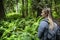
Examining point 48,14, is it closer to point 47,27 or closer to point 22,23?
point 47,27

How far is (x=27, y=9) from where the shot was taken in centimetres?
2339

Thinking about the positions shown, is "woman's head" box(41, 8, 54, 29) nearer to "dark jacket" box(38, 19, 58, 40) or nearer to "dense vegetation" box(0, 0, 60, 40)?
"dark jacket" box(38, 19, 58, 40)

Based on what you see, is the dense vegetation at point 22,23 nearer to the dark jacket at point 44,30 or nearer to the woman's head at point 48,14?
the dark jacket at point 44,30

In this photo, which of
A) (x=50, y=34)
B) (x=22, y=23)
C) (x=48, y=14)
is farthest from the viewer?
(x=22, y=23)

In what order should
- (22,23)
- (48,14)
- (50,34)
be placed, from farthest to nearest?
(22,23)
(50,34)
(48,14)

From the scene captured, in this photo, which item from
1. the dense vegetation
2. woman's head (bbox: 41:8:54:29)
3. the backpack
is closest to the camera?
woman's head (bbox: 41:8:54:29)

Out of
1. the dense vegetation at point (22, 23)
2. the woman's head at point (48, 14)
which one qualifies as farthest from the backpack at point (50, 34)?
the dense vegetation at point (22, 23)

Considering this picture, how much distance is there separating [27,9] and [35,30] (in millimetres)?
13722

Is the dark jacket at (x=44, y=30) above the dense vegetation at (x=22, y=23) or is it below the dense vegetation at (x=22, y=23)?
above

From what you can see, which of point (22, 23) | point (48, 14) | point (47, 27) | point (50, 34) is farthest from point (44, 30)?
point (22, 23)

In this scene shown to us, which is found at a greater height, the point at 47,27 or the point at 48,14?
the point at 48,14

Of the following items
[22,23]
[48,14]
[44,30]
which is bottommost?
[22,23]

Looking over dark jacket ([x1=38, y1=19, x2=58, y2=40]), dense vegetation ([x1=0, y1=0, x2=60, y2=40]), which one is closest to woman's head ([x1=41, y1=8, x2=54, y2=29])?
dark jacket ([x1=38, y1=19, x2=58, y2=40])

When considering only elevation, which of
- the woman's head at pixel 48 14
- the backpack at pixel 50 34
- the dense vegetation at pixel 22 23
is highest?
the woman's head at pixel 48 14
